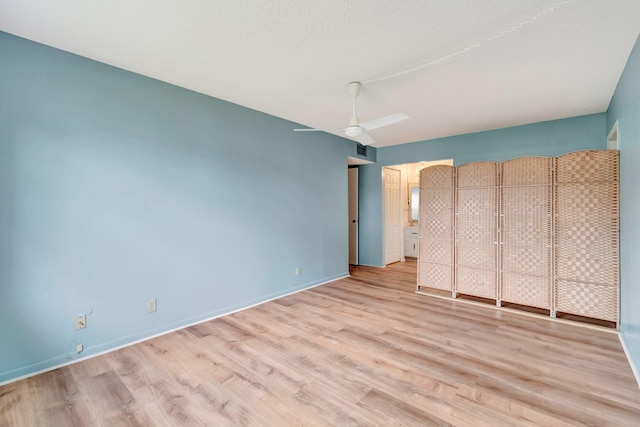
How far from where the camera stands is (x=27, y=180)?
86.9 inches

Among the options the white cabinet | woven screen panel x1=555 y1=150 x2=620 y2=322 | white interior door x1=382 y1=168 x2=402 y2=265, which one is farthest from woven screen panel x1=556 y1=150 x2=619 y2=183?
the white cabinet

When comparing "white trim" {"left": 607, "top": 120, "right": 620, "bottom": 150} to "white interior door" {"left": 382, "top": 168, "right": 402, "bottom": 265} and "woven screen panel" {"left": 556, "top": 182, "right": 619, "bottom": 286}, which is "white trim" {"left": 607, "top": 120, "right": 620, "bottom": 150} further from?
"white interior door" {"left": 382, "top": 168, "right": 402, "bottom": 265}

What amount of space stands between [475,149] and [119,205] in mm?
4978

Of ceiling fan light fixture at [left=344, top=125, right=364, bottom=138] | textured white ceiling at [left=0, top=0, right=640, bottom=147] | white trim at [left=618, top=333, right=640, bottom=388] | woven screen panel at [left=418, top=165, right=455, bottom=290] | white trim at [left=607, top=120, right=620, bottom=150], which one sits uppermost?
textured white ceiling at [left=0, top=0, right=640, bottom=147]

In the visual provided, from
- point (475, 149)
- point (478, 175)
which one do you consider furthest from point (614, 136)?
point (475, 149)

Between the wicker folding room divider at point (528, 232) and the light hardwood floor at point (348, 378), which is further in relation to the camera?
the wicker folding room divider at point (528, 232)

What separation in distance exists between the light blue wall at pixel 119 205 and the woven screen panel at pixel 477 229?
252cm

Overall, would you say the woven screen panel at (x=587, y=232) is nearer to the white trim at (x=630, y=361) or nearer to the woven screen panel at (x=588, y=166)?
the woven screen panel at (x=588, y=166)

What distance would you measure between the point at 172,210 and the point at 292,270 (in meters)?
1.95

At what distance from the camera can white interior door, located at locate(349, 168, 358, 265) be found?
633cm

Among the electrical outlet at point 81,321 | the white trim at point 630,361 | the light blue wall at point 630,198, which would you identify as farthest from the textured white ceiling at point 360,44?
the white trim at point 630,361

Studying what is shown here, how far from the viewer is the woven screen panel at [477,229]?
3730 mm

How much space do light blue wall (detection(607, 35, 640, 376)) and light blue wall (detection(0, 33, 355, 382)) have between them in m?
3.54

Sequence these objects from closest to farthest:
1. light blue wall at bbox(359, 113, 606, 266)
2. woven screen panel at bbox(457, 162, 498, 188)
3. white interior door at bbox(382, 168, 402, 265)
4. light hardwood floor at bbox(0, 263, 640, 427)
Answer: light hardwood floor at bbox(0, 263, 640, 427) → woven screen panel at bbox(457, 162, 498, 188) → light blue wall at bbox(359, 113, 606, 266) → white interior door at bbox(382, 168, 402, 265)
